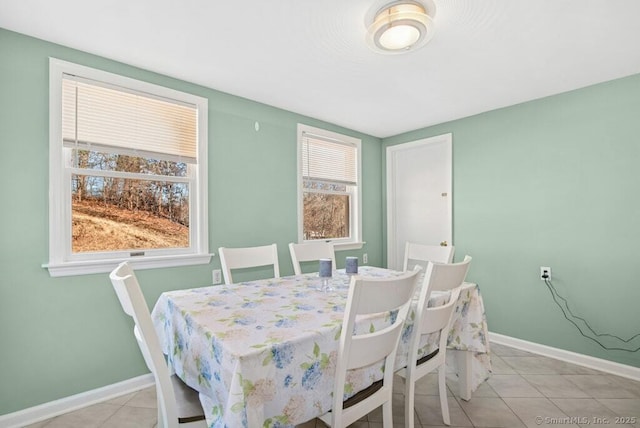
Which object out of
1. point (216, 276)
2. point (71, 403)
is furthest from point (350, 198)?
point (71, 403)

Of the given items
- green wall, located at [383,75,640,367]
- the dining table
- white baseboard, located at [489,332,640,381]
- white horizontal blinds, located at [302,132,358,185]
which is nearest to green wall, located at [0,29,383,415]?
the dining table

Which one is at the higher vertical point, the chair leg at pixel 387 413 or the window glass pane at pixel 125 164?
the window glass pane at pixel 125 164

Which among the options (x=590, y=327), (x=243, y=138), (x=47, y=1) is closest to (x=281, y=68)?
(x=243, y=138)

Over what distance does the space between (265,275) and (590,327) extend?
2760 mm

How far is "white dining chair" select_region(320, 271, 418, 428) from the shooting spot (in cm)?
112

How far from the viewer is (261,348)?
1.00 meters

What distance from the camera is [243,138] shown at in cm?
284

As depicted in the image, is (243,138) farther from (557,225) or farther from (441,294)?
(557,225)

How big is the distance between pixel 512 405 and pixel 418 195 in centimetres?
Answer: 232

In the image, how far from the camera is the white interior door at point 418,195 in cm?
358

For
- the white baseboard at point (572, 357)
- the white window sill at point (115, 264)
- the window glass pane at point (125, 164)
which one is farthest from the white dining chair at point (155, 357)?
the white baseboard at point (572, 357)

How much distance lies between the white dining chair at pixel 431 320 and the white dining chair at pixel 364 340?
0.66 feet

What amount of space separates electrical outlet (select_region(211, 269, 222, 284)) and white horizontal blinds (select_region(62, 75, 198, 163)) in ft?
3.03

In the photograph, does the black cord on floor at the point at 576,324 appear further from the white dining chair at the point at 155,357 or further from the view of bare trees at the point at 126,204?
the view of bare trees at the point at 126,204
